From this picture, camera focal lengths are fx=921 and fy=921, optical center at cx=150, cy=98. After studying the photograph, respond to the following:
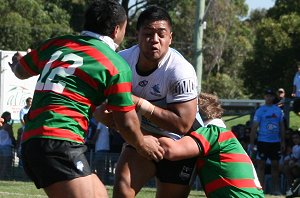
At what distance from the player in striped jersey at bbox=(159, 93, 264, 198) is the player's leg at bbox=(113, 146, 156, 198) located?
0.60 meters

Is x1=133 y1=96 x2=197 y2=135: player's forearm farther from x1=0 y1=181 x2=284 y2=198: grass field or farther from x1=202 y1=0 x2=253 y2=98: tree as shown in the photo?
x1=202 y1=0 x2=253 y2=98: tree

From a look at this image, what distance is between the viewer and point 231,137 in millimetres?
6676

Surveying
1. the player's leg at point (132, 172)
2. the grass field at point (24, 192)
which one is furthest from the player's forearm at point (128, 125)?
the grass field at point (24, 192)

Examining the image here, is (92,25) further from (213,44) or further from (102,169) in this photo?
(213,44)

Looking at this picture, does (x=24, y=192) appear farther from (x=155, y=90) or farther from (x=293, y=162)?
(x=155, y=90)

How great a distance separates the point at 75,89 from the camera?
5773 millimetres

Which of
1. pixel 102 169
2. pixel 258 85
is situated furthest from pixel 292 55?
pixel 102 169

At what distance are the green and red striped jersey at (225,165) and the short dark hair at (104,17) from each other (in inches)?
42.9

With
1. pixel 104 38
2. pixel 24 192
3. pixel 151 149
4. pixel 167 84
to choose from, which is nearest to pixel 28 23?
pixel 24 192

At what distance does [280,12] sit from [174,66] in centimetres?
3574

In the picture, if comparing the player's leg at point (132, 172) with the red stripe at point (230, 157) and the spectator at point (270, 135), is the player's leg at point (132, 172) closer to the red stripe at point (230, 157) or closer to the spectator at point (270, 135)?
the red stripe at point (230, 157)

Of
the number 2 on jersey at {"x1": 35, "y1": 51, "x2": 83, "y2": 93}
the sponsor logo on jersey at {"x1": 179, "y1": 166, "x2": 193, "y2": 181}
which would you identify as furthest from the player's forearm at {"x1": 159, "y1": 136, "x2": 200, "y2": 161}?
the number 2 on jersey at {"x1": 35, "y1": 51, "x2": 83, "y2": 93}

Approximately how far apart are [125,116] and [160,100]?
1318 mm

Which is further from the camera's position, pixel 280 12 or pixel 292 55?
pixel 280 12
